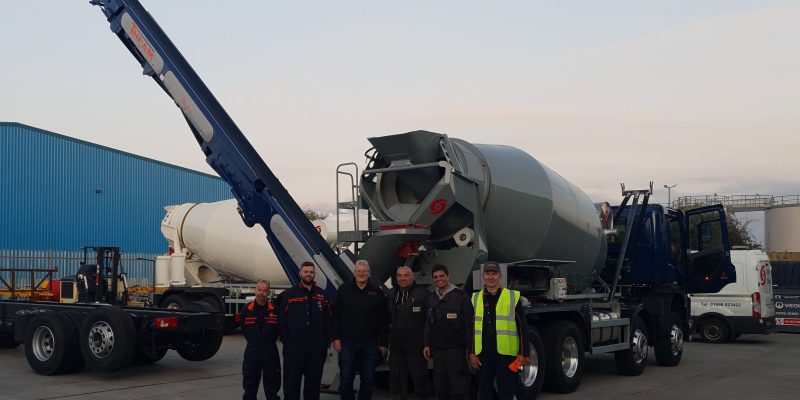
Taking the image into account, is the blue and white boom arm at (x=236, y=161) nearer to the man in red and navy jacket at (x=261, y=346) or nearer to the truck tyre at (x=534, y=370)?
the man in red and navy jacket at (x=261, y=346)

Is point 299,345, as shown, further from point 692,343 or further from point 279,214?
point 692,343

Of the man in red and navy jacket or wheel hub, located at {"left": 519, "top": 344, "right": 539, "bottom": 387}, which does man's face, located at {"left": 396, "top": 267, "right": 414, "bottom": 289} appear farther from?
wheel hub, located at {"left": 519, "top": 344, "right": 539, "bottom": 387}

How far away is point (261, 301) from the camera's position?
9555mm

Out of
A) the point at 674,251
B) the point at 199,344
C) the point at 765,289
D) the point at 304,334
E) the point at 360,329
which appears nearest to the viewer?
the point at 304,334

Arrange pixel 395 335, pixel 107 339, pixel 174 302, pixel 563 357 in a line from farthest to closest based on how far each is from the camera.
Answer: pixel 174 302 < pixel 107 339 < pixel 563 357 < pixel 395 335

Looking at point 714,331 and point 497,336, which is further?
point 714,331

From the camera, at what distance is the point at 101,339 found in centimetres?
1286

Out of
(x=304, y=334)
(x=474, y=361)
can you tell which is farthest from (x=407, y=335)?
(x=304, y=334)

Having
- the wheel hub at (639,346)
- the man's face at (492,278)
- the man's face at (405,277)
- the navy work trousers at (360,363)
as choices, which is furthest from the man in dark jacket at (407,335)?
the wheel hub at (639,346)

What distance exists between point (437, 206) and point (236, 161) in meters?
2.81

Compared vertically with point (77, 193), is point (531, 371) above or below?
below

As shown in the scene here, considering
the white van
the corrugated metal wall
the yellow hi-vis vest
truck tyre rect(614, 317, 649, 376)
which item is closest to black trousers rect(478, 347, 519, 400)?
the yellow hi-vis vest

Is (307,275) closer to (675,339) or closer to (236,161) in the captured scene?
(236,161)

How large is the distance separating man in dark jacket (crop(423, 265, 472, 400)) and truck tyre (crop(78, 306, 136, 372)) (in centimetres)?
576
